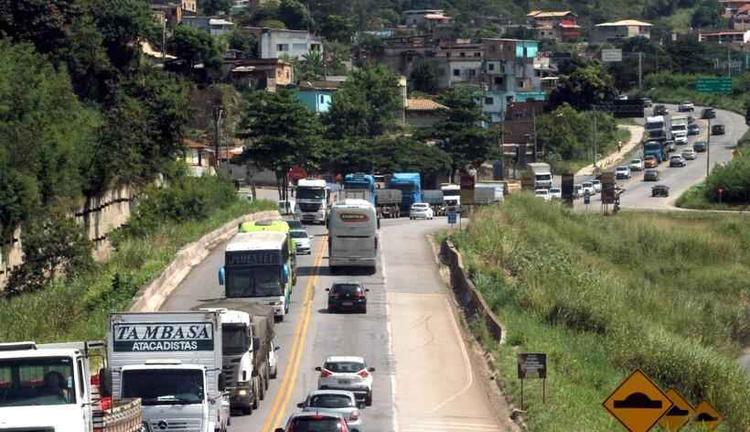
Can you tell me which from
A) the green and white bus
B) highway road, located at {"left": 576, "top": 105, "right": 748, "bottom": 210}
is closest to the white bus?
the green and white bus

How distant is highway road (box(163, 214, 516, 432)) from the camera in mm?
38844

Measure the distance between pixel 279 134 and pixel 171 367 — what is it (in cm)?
8286

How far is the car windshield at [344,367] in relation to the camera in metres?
40.2

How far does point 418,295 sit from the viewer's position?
61750 mm

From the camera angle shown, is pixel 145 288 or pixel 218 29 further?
pixel 218 29

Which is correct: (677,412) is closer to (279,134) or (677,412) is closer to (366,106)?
(279,134)

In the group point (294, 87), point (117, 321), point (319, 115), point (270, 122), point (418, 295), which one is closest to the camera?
point (117, 321)

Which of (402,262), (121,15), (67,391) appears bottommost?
(402,262)

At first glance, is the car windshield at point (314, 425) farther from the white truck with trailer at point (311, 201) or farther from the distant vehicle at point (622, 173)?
the distant vehicle at point (622, 173)

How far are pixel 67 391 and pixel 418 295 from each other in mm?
41134

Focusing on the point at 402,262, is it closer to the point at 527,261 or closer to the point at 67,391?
the point at 527,261

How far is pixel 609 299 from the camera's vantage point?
58.3 metres

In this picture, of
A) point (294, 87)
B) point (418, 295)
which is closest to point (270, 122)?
point (294, 87)

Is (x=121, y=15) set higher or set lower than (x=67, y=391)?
higher
